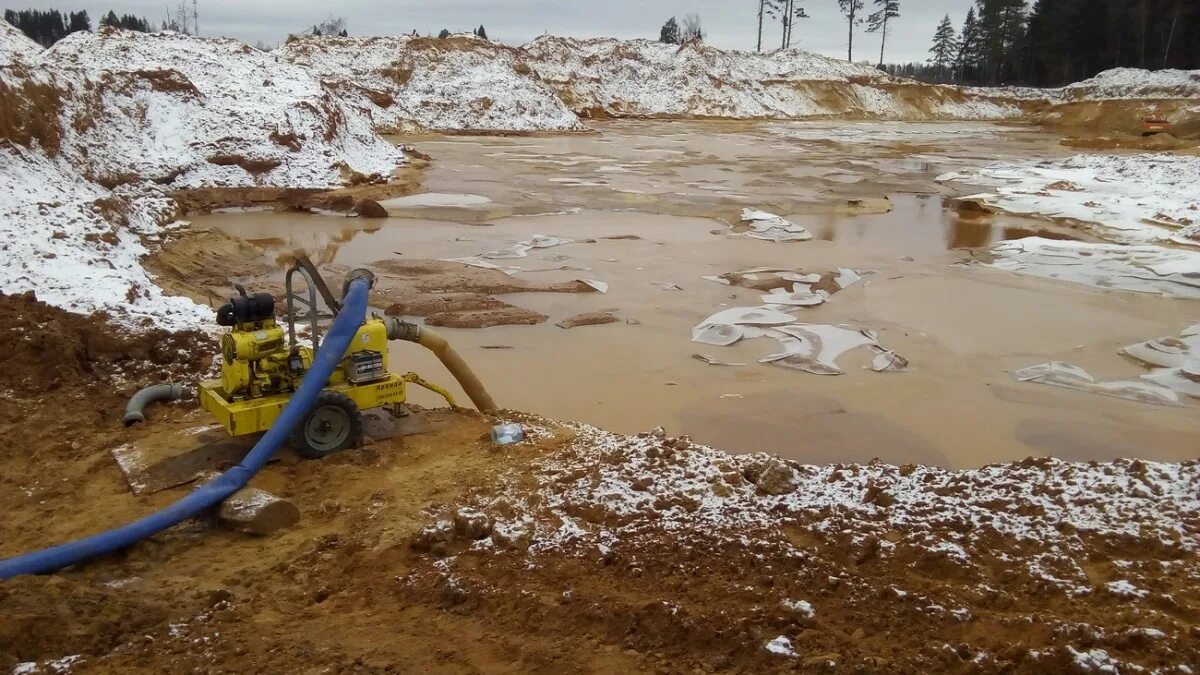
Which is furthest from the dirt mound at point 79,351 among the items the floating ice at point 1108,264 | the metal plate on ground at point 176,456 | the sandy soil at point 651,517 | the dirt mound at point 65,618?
the floating ice at point 1108,264

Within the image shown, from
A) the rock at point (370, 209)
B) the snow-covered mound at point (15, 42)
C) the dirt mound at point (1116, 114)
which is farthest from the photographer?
the dirt mound at point (1116, 114)

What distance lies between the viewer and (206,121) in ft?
66.3

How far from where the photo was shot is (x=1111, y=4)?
54.8m

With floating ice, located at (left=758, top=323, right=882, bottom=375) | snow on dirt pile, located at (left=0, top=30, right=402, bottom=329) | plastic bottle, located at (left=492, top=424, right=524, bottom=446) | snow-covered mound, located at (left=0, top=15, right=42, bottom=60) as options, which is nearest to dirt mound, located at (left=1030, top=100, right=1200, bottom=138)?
snow on dirt pile, located at (left=0, top=30, right=402, bottom=329)

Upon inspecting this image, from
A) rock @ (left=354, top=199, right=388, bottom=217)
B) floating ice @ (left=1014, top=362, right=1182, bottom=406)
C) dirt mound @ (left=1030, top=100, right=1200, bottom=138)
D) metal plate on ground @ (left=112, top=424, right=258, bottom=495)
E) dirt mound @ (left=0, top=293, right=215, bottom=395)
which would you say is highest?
dirt mound @ (left=1030, top=100, right=1200, bottom=138)

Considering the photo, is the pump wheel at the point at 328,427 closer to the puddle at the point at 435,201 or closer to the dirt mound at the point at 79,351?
the dirt mound at the point at 79,351

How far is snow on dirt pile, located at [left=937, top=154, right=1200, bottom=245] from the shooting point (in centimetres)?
1582

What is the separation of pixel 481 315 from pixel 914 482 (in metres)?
5.87

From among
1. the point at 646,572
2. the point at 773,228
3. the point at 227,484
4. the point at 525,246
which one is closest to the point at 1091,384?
the point at 646,572

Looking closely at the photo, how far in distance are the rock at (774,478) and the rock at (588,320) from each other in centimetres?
466

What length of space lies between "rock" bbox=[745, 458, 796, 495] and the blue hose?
8.59ft

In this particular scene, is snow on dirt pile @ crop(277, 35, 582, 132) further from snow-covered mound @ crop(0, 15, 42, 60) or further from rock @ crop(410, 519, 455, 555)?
rock @ crop(410, 519, 455, 555)

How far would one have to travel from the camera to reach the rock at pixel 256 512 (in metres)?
4.75

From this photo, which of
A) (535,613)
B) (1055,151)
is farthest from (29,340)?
(1055,151)
